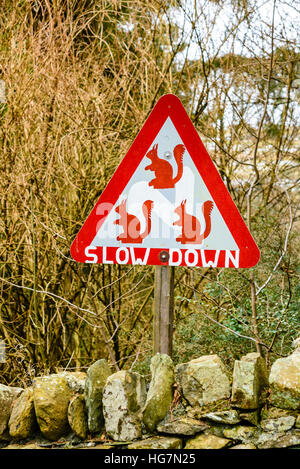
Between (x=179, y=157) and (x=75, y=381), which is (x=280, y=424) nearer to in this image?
(x=75, y=381)

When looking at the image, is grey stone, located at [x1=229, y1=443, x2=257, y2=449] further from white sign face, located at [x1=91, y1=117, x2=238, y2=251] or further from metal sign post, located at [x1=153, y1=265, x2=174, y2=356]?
white sign face, located at [x1=91, y1=117, x2=238, y2=251]

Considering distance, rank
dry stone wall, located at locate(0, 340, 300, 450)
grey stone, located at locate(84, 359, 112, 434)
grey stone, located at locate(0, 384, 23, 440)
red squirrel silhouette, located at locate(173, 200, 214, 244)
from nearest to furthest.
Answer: red squirrel silhouette, located at locate(173, 200, 214, 244), dry stone wall, located at locate(0, 340, 300, 450), grey stone, located at locate(84, 359, 112, 434), grey stone, located at locate(0, 384, 23, 440)

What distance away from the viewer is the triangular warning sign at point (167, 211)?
212 cm

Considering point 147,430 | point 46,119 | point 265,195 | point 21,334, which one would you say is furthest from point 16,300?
point 147,430

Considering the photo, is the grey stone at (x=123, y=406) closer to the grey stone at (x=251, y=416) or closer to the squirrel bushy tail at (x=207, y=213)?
the grey stone at (x=251, y=416)

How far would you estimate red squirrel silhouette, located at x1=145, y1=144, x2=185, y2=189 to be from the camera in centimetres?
212

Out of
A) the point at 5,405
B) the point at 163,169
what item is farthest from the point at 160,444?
the point at 163,169

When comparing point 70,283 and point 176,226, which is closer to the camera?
point 176,226

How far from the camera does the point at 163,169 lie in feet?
7.01

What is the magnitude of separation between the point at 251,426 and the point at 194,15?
3535 mm

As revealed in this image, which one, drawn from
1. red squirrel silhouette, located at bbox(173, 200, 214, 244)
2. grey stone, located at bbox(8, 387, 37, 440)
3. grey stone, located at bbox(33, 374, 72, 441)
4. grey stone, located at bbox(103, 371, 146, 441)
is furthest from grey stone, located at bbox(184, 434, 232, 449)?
red squirrel silhouette, located at bbox(173, 200, 214, 244)

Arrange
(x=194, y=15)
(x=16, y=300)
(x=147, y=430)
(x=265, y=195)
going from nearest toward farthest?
(x=147, y=430) → (x=194, y=15) → (x=16, y=300) → (x=265, y=195)
